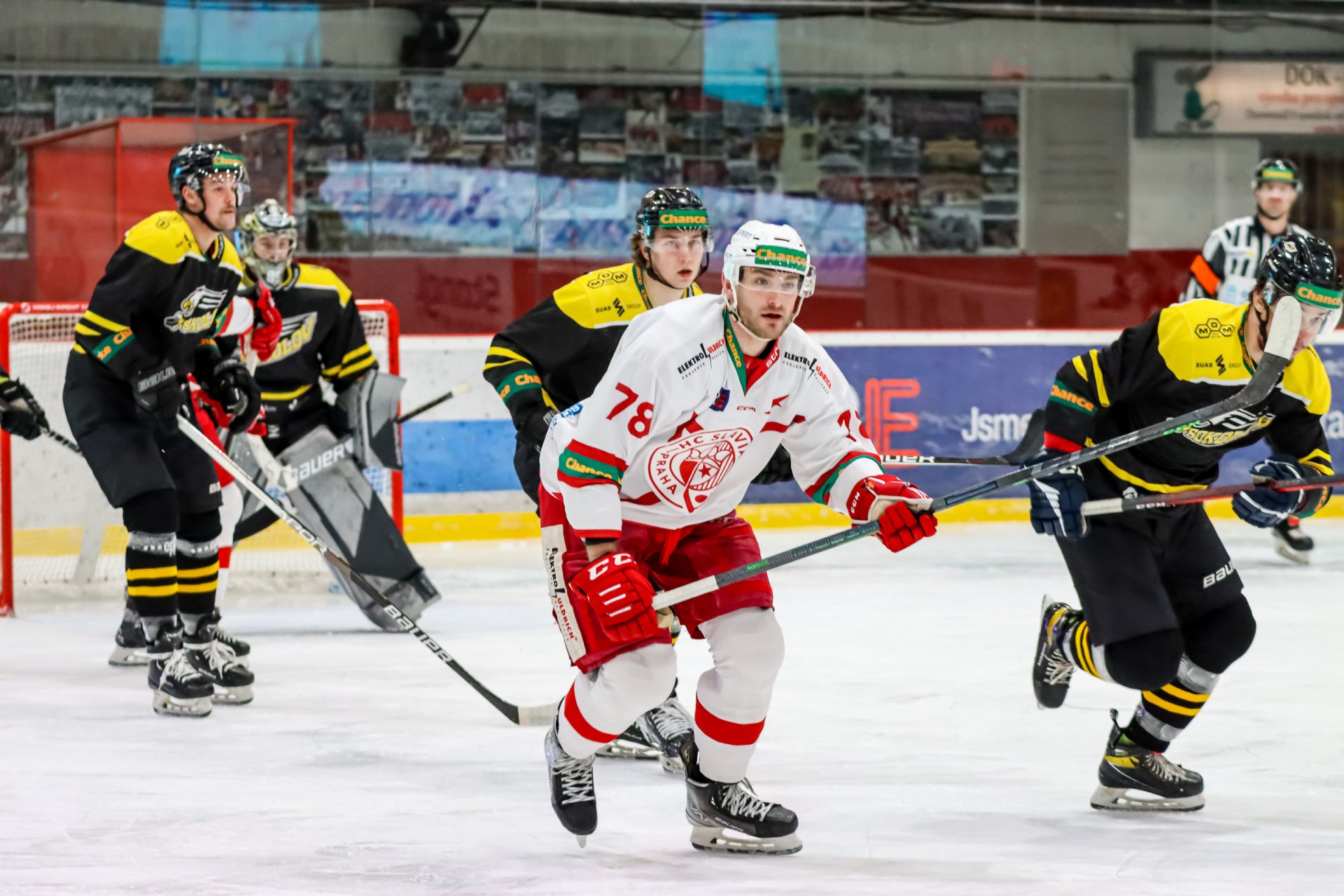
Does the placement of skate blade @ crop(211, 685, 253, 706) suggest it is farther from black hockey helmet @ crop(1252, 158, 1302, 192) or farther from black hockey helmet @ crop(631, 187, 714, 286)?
black hockey helmet @ crop(1252, 158, 1302, 192)

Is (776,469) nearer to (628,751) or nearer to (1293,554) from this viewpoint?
(628,751)

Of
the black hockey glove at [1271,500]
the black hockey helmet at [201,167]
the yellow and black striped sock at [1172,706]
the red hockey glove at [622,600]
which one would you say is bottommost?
the yellow and black striped sock at [1172,706]

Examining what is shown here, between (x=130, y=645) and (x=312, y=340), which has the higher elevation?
(x=312, y=340)

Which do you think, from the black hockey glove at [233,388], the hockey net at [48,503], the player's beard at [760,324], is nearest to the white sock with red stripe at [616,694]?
the player's beard at [760,324]

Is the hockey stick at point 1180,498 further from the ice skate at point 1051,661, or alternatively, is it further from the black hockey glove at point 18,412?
the black hockey glove at point 18,412

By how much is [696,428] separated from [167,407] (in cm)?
166

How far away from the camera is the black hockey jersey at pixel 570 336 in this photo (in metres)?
3.53

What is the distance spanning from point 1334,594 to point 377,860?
12.1 feet

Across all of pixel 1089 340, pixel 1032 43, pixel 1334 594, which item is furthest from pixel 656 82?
pixel 1334 594

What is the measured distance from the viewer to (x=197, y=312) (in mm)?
4074

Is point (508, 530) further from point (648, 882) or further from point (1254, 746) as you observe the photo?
point (648, 882)

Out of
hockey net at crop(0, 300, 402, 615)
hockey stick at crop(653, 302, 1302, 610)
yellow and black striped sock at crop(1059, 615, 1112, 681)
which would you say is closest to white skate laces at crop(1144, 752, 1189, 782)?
yellow and black striped sock at crop(1059, 615, 1112, 681)

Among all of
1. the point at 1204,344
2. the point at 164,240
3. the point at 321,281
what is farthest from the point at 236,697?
the point at 1204,344

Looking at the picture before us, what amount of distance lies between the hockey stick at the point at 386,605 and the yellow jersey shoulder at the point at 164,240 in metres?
0.36
